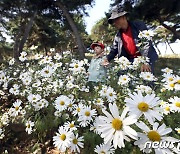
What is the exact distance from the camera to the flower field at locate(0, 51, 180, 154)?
3.14 ft

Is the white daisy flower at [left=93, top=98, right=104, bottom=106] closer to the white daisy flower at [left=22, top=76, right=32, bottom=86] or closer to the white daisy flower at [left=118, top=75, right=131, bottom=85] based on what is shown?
the white daisy flower at [left=118, top=75, right=131, bottom=85]

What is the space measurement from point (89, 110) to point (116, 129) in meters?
0.61

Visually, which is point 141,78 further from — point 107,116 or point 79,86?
point 107,116

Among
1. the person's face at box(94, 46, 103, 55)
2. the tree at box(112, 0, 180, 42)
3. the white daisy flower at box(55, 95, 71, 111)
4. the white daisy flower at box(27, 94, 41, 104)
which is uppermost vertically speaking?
the tree at box(112, 0, 180, 42)

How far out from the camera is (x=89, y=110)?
4.96 feet

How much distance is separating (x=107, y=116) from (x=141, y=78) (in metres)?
1.02

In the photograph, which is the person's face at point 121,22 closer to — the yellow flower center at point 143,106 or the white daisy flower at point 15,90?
the white daisy flower at point 15,90

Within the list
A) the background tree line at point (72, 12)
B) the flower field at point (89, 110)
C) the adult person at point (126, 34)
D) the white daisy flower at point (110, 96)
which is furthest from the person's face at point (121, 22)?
the background tree line at point (72, 12)

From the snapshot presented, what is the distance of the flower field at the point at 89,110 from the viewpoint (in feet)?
3.14

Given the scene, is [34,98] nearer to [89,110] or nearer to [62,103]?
[62,103]

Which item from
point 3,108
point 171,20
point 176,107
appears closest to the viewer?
point 176,107

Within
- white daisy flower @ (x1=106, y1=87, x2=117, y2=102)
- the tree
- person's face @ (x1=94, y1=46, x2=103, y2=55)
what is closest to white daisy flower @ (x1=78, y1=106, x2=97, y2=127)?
white daisy flower @ (x1=106, y1=87, x2=117, y2=102)

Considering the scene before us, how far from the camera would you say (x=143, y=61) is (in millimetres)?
→ 1915

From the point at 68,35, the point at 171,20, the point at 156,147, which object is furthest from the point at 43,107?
the point at 68,35
